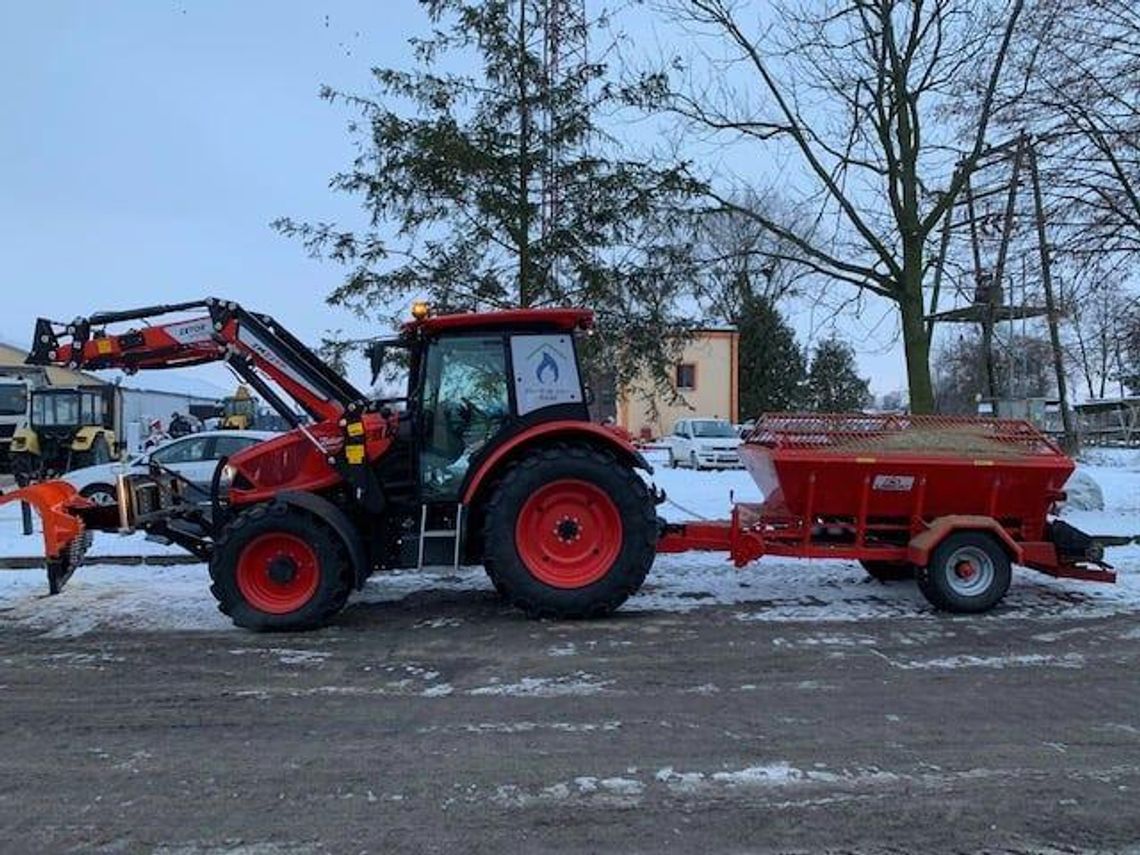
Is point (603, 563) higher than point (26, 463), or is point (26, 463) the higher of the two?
point (26, 463)

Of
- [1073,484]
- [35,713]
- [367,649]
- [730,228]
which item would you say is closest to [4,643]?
[35,713]

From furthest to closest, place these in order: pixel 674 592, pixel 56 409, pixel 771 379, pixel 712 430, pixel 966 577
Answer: pixel 771 379 < pixel 712 430 < pixel 56 409 < pixel 674 592 < pixel 966 577

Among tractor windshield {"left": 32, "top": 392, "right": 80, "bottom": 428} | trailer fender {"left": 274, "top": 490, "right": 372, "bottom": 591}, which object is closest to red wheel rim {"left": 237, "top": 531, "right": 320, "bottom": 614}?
trailer fender {"left": 274, "top": 490, "right": 372, "bottom": 591}

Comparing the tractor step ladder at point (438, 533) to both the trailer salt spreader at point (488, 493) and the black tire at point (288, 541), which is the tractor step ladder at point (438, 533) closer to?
the trailer salt spreader at point (488, 493)

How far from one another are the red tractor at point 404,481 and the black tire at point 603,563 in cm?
1

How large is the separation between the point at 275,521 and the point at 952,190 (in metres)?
10.1

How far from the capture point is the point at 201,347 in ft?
28.9

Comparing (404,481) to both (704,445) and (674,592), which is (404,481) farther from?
(704,445)

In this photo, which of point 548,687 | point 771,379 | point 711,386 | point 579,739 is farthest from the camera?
point 771,379

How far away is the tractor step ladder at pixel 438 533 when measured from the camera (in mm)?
8492

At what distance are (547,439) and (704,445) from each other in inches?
914

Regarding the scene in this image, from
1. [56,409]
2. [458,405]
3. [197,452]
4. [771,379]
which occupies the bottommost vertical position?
[197,452]

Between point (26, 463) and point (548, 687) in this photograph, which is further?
point (26, 463)

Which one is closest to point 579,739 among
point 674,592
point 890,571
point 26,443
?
point 674,592
